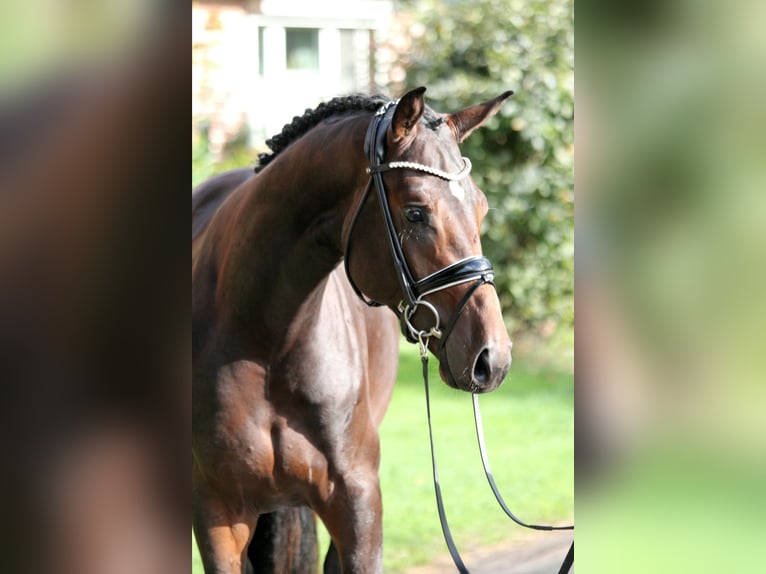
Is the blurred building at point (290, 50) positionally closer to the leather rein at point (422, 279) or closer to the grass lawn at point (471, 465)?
the grass lawn at point (471, 465)

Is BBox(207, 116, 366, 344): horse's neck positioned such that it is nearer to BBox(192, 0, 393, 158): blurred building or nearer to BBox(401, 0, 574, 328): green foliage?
BBox(401, 0, 574, 328): green foliage

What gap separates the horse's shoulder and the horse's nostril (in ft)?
5.11

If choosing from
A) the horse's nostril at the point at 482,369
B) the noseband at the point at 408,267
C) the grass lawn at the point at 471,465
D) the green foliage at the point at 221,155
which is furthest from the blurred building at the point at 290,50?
the horse's nostril at the point at 482,369

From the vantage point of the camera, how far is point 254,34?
48.8 feet

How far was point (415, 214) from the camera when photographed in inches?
85.2

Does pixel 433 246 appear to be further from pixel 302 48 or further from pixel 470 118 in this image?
pixel 302 48

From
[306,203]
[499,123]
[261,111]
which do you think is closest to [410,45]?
[499,123]

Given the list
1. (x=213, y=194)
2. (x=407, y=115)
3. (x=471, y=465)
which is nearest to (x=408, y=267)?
(x=407, y=115)

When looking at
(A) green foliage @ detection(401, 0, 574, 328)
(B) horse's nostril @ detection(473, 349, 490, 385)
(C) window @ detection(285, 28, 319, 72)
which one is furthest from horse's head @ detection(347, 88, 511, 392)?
(C) window @ detection(285, 28, 319, 72)

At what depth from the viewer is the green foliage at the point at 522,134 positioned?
27.8 ft

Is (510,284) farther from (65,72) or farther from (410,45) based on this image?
(65,72)

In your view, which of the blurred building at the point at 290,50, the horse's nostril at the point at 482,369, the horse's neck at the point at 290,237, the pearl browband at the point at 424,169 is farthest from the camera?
the blurred building at the point at 290,50

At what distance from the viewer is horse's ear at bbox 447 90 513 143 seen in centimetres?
243

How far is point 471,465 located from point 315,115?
4.29m
